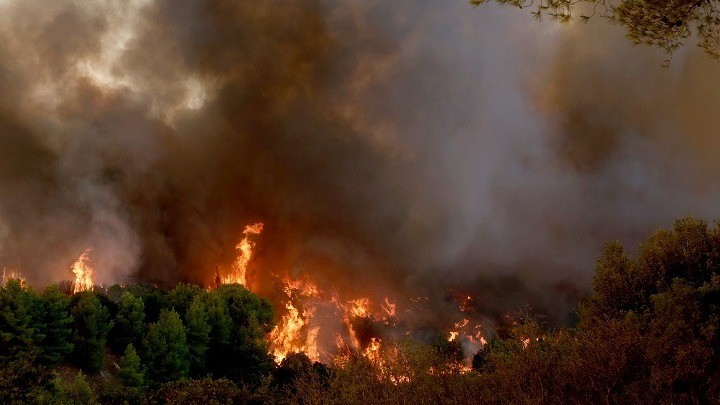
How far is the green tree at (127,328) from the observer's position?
6044 cm

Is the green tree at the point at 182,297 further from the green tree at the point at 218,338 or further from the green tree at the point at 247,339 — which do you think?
the green tree at the point at 218,338

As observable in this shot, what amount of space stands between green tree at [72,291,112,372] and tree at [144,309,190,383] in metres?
4.67

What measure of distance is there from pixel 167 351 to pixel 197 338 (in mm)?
5447

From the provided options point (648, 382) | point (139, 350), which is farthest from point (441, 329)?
point (648, 382)

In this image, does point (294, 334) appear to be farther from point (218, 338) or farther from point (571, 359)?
point (571, 359)

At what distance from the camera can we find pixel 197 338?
61688 mm

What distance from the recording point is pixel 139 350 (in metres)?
59.3

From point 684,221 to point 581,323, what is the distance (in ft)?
25.5

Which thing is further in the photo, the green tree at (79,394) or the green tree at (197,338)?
the green tree at (197,338)

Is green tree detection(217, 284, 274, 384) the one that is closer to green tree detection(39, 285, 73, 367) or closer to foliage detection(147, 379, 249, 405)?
green tree detection(39, 285, 73, 367)

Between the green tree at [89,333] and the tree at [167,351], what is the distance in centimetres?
467

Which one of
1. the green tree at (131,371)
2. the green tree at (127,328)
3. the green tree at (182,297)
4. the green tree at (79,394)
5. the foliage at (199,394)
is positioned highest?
the green tree at (182,297)

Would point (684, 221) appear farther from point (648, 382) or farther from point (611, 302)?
point (648, 382)

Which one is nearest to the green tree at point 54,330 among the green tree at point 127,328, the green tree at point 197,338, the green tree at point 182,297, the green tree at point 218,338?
the green tree at point 127,328
